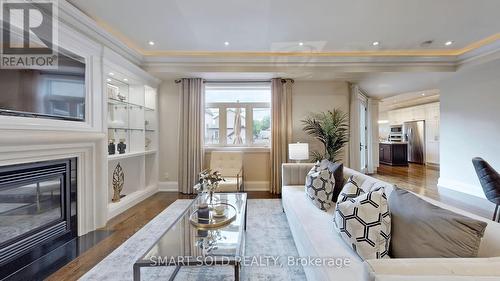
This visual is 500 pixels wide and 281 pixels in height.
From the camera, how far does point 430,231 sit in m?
1.17

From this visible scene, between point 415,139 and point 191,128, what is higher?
point 191,128

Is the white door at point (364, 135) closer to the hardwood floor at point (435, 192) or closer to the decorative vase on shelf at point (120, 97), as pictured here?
the hardwood floor at point (435, 192)

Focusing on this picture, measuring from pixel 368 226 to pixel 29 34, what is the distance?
3.40 meters

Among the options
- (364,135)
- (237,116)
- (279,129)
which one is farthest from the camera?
(364,135)

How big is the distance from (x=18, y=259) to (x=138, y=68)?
3.02 metres

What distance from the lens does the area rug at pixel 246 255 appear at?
1.96m

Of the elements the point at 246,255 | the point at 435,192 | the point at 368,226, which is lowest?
the point at 246,255

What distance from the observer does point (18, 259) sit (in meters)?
2.08

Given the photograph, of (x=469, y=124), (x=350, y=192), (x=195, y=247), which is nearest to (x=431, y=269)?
(x=350, y=192)

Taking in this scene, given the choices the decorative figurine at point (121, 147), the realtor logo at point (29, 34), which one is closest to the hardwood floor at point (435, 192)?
the decorative figurine at point (121, 147)

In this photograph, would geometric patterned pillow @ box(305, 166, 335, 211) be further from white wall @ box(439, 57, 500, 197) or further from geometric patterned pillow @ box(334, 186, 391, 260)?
white wall @ box(439, 57, 500, 197)

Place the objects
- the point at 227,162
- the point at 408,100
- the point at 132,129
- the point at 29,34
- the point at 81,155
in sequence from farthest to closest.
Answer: the point at 408,100
the point at 227,162
the point at 132,129
the point at 81,155
the point at 29,34

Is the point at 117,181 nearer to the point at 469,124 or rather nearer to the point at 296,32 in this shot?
the point at 296,32

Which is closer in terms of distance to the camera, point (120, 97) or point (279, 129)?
point (120, 97)
